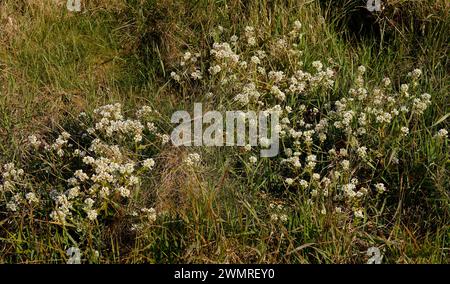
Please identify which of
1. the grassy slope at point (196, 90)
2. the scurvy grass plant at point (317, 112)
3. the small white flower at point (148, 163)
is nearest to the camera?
the grassy slope at point (196, 90)

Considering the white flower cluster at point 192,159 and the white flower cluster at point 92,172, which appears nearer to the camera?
the white flower cluster at point 92,172

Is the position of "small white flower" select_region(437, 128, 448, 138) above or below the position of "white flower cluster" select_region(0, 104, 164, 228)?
above

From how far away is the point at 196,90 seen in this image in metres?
4.61

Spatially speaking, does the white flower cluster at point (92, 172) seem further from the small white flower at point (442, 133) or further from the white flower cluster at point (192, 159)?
the small white flower at point (442, 133)

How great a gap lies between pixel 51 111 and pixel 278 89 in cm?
145

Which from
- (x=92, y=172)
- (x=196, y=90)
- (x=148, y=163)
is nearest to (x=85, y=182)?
(x=92, y=172)

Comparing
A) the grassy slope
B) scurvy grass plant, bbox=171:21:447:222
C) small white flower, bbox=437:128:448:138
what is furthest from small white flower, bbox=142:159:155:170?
small white flower, bbox=437:128:448:138

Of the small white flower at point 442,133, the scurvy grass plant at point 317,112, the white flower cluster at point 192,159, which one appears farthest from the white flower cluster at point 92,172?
the small white flower at point 442,133

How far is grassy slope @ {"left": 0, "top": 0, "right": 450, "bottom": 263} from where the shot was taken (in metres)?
3.46

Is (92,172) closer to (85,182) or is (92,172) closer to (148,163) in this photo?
(85,182)

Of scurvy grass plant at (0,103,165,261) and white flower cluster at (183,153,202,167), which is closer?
scurvy grass plant at (0,103,165,261)

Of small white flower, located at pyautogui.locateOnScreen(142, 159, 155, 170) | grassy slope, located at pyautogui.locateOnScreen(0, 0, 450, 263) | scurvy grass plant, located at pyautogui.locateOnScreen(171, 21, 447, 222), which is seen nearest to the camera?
grassy slope, located at pyautogui.locateOnScreen(0, 0, 450, 263)

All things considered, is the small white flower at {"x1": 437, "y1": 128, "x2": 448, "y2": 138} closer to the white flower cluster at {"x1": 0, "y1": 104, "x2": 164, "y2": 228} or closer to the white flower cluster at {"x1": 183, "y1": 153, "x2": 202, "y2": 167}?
the white flower cluster at {"x1": 183, "y1": 153, "x2": 202, "y2": 167}

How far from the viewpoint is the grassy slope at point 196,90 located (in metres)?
3.46
